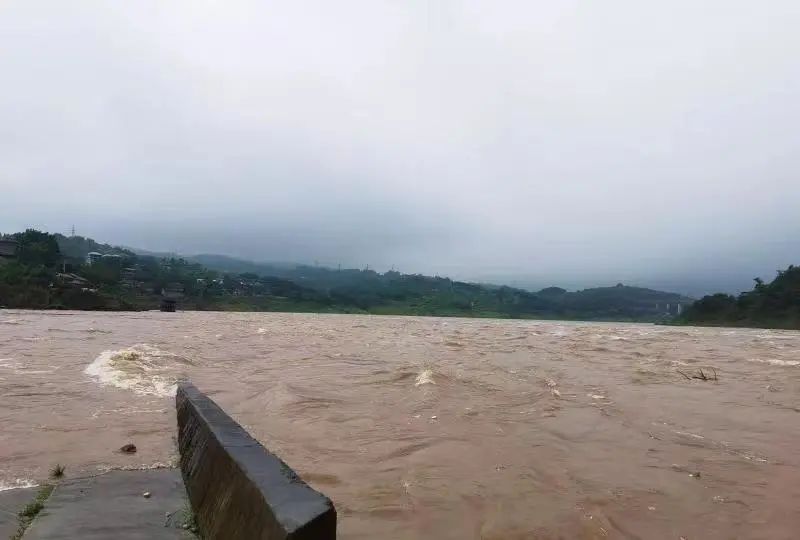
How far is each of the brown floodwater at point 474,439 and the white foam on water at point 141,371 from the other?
0.11 metres

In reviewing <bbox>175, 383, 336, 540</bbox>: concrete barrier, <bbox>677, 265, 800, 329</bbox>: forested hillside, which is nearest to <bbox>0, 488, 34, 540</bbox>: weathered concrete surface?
<bbox>175, 383, 336, 540</bbox>: concrete barrier

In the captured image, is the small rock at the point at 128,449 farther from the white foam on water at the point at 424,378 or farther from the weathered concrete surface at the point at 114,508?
the white foam on water at the point at 424,378

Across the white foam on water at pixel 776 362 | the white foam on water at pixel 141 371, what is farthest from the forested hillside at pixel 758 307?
the white foam on water at pixel 141 371

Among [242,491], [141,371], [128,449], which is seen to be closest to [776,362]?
[141,371]

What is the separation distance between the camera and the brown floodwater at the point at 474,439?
4316 mm

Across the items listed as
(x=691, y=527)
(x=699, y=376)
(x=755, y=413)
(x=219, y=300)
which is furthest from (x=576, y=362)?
(x=219, y=300)

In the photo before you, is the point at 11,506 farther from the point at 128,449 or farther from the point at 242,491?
the point at 242,491

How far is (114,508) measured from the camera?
3.96 metres

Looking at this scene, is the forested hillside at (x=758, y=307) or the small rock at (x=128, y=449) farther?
the forested hillside at (x=758, y=307)

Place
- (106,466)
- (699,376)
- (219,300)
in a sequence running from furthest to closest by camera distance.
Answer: (219,300)
(699,376)
(106,466)

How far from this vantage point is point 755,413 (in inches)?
342

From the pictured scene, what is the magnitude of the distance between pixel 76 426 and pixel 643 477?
675 centimetres

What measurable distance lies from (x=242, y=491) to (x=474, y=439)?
4.24 metres

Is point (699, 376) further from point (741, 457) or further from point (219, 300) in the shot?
point (219, 300)
